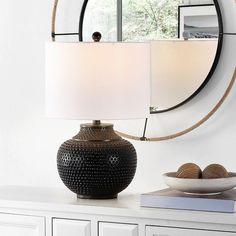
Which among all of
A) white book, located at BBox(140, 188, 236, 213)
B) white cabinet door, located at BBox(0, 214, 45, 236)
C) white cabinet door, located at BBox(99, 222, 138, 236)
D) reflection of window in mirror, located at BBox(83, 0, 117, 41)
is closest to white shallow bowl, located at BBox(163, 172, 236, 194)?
white book, located at BBox(140, 188, 236, 213)

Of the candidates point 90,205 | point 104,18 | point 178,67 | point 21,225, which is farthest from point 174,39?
point 21,225

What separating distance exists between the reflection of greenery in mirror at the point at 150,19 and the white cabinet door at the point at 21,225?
641mm

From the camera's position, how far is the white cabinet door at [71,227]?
2.21 meters

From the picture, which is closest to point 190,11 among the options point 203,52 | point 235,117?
point 203,52

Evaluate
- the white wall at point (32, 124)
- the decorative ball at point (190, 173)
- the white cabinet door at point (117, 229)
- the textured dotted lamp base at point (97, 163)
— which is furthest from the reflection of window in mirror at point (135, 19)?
the white cabinet door at point (117, 229)

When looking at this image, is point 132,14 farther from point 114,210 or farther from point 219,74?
point 114,210

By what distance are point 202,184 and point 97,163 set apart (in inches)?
12.7

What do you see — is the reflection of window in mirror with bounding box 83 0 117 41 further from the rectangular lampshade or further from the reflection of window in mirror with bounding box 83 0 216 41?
the rectangular lampshade

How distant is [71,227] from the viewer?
221cm

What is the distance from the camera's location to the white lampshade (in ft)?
7.63

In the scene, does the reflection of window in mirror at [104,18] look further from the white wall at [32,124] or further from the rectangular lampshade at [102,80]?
the rectangular lampshade at [102,80]

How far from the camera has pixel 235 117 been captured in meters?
2.33

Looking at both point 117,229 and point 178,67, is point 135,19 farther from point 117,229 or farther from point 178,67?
point 117,229

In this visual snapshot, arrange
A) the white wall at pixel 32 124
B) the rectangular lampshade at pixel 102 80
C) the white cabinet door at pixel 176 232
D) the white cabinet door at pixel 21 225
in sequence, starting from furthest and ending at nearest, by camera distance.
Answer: the white wall at pixel 32 124 → the white cabinet door at pixel 21 225 → the rectangular lampshade at pixel 102 80 → the white cabinet door at pixel 176 232
